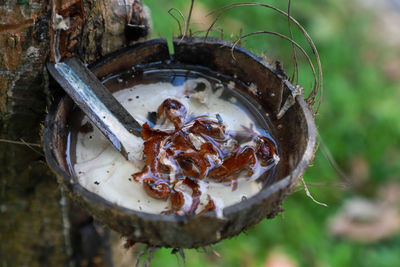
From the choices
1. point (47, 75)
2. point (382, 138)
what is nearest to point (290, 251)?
point (382, 138)

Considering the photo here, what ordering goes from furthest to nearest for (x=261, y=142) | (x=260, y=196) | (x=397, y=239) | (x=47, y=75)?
(x=397, y=239) < (x=261, y=142) < (x=47, y=75) < (x=260, y=196)

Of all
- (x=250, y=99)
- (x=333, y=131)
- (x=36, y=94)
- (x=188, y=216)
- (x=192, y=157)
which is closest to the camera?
(x=188, y=216)

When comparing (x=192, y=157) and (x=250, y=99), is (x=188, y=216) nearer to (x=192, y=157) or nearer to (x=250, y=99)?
(x=192, y=157)

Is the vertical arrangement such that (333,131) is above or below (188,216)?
below

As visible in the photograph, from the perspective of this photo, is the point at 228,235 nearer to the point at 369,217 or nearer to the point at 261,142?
the point at 261,142

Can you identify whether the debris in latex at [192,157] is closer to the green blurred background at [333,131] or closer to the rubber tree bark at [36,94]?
the rubber tree bark at [36,94]

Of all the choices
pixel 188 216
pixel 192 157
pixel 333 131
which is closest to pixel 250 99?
pixel 192 157

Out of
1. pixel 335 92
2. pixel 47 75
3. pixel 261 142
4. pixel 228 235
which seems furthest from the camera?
pixel 335 92
